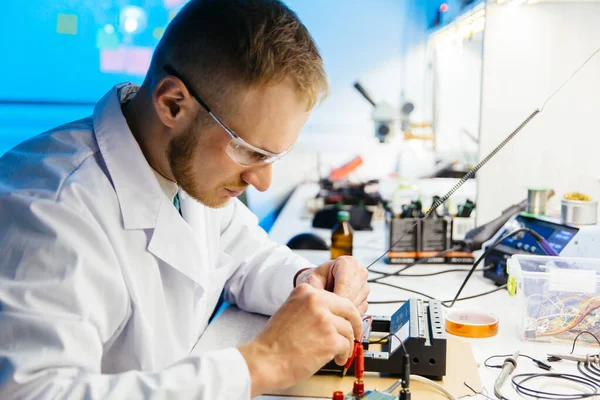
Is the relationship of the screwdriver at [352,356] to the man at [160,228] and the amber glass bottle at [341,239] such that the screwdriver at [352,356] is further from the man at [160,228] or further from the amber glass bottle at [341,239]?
the amber glass bottle at [341,239]

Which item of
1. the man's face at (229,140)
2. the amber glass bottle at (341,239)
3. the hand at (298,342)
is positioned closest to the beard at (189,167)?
the man's face at (229,140)

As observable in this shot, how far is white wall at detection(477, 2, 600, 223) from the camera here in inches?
75.0

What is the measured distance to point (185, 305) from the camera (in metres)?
1.17

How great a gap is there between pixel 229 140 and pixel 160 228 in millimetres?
218

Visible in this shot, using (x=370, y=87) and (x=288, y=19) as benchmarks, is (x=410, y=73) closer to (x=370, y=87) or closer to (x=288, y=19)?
(x=370, y=87)

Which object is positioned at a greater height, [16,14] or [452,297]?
[16,14]

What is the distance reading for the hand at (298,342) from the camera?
0.88 m

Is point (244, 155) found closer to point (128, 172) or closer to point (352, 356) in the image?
point (128, 172)

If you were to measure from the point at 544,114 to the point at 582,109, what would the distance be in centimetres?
12

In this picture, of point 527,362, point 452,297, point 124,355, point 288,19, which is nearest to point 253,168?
point 288,19

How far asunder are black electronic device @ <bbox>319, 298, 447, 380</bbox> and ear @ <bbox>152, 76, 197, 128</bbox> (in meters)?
0.55

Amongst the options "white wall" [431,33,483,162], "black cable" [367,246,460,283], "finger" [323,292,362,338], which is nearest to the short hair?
"finger" [323,292,362,338]

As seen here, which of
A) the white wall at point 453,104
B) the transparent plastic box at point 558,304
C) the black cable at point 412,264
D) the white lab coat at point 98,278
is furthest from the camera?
the white wall at point 453,104

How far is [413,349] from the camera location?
3.46 ft
